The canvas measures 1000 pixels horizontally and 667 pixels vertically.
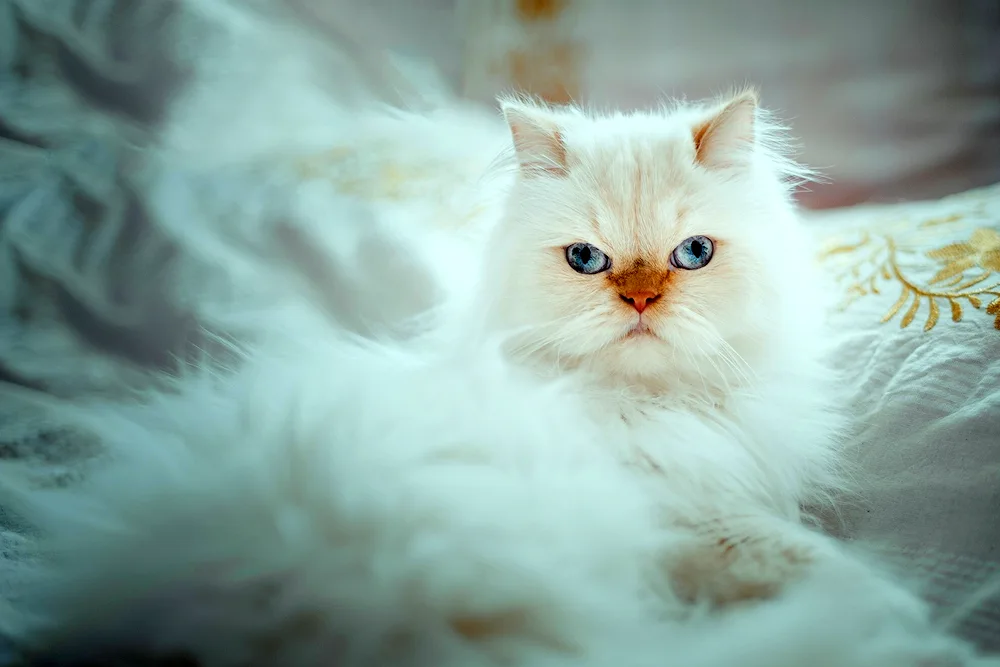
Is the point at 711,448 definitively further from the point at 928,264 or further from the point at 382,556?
the point at 928,264

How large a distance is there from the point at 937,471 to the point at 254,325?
95 centimetres

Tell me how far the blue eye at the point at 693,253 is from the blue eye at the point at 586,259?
0.09 meters

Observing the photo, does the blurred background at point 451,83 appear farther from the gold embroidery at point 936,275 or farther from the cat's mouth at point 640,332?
the cat's mouth at point 640,332

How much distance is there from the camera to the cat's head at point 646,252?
2.78 ft

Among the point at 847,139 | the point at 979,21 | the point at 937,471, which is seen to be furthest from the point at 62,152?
the point at 979,21

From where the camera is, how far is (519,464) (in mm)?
760

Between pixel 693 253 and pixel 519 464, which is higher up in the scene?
pixel 693 253

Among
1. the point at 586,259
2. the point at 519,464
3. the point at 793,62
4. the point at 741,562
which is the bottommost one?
the point at 741,562

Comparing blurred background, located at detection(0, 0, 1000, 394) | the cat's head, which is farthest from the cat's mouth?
blurred background, located at detection(0, 0, 1000, 394)

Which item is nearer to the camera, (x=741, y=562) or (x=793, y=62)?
(x=741, y=562)

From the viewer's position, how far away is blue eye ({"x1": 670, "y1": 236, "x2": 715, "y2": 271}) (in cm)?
87

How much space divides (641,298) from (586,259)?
0.34 ft

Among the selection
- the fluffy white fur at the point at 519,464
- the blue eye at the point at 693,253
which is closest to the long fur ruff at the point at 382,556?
the fluffy white fur at the point at 519,464

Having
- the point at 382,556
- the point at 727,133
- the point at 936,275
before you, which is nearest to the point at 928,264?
the point at 936,275
